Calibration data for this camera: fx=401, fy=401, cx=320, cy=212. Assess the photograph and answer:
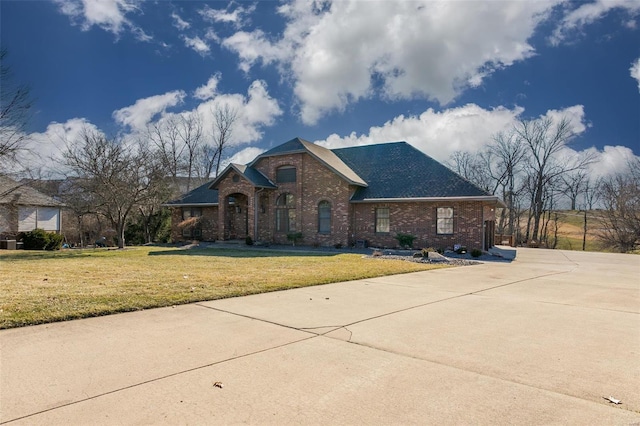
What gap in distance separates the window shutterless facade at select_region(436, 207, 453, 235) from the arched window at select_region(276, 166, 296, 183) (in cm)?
905

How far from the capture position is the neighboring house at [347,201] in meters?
21.0

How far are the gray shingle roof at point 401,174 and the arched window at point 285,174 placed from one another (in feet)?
13.6

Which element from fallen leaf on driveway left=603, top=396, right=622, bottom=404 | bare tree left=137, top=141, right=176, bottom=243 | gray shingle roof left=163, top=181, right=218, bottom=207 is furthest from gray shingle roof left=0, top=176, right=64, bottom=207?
fallen leaf on driveway left=603, top=396, right=622, bottom=404

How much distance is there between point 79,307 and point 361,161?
73.2 ft

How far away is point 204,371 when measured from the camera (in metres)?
3.86

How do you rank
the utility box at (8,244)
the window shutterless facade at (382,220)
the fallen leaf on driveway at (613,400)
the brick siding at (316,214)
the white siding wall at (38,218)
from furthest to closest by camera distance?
1. the white siding wall at (38,218)
2. the utility box at (8,244)
3. the window shutterless facade at (382,220)
4. the brick siding at (316,214)
5. the fallen leaf on driveway at (613,400)

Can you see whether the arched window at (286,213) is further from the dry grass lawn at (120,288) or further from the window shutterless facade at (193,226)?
the dry grass lawn at (120,288)

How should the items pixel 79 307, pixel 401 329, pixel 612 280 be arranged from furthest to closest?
1. pixel 612 280
2. pixel 79 307
3. pixel 401 329

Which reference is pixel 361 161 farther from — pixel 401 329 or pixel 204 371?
pixel 204 371

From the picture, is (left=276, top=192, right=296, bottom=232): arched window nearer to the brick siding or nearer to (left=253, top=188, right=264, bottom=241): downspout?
the brick siding

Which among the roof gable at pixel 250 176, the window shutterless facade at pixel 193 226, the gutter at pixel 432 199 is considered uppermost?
the roof gable at pixel 250 176

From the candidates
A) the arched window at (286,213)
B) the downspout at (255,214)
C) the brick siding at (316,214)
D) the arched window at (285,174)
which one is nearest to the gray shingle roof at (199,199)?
the brick siding at (316,214)

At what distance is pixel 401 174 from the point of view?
2388 centimetres

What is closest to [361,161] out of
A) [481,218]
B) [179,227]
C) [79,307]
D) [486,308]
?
[481,218]
